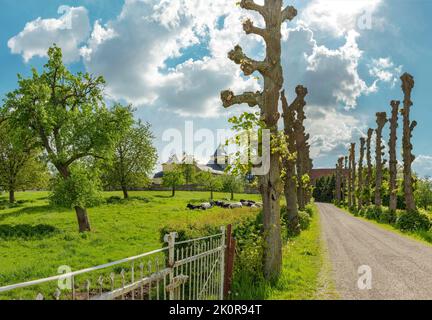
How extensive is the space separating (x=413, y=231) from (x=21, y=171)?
135 feet

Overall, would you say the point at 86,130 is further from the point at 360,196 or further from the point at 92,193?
the point at 360,196

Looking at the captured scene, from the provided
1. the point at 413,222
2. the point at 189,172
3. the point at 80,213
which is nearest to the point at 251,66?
the point at 413,222

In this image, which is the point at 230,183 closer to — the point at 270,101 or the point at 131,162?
the point at 131,162

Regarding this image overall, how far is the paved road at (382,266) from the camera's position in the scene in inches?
387

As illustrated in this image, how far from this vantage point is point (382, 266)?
43.4 ft

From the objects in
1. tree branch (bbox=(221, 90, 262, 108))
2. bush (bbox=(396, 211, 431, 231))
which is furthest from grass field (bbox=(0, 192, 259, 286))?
bush (bbox=(396, 211, 431, 231))

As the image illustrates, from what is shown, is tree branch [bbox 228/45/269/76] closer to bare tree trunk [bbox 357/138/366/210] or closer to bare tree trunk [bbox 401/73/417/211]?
bare tree trunk [bbox 401/73/417/211]

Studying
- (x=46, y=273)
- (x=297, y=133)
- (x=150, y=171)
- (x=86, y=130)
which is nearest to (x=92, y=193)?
(x=86, y=130)

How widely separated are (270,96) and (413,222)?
1849cm

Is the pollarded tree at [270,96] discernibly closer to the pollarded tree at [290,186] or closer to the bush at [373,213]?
the pollarded tree at [290,186]

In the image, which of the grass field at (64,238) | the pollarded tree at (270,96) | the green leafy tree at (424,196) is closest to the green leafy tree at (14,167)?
the grass field at (64,238)

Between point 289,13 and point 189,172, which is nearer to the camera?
point 289,13
